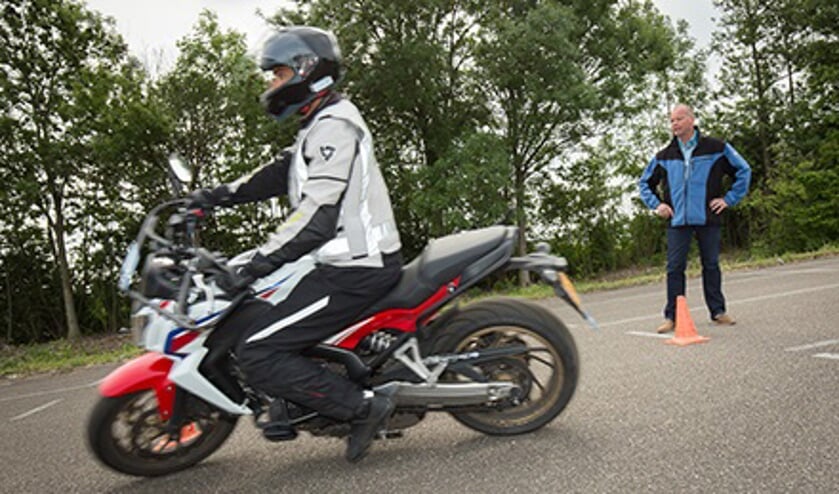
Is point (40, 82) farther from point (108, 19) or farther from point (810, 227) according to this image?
point (810, 227)

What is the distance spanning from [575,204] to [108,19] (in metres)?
18.5

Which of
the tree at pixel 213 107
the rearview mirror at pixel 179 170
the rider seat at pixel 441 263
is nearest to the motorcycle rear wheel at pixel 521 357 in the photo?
the rider seat at pixel 441 263

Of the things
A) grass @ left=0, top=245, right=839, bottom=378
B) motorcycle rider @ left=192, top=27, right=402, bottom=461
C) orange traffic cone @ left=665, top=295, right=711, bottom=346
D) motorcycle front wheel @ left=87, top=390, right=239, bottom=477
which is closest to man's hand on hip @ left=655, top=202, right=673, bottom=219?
orange traffic cone @ left=665, top=295, right=711, bottom=346

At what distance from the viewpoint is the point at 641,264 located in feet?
79.2

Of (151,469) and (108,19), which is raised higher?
(108,19)

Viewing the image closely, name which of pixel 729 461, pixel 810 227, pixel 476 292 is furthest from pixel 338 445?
pixel 810 227

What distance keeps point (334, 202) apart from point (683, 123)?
4201 mm

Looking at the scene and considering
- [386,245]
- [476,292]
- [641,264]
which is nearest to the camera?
[386,245]

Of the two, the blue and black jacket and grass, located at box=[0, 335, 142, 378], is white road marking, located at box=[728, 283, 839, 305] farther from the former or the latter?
grass, located at box=[0, 335, 142, 378]

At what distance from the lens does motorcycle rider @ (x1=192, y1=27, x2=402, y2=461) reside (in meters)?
2.53

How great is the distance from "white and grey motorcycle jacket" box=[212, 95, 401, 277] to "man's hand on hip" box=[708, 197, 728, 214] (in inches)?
152

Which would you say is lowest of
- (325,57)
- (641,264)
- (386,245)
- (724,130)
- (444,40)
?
(641,264)

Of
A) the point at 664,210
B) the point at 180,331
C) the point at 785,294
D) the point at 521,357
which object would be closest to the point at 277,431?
the point at 180,331

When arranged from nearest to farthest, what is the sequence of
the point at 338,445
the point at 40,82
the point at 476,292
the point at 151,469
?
the point at 151,469 → the point at 338,445 → the point at 40,82 → the point at 476,292
